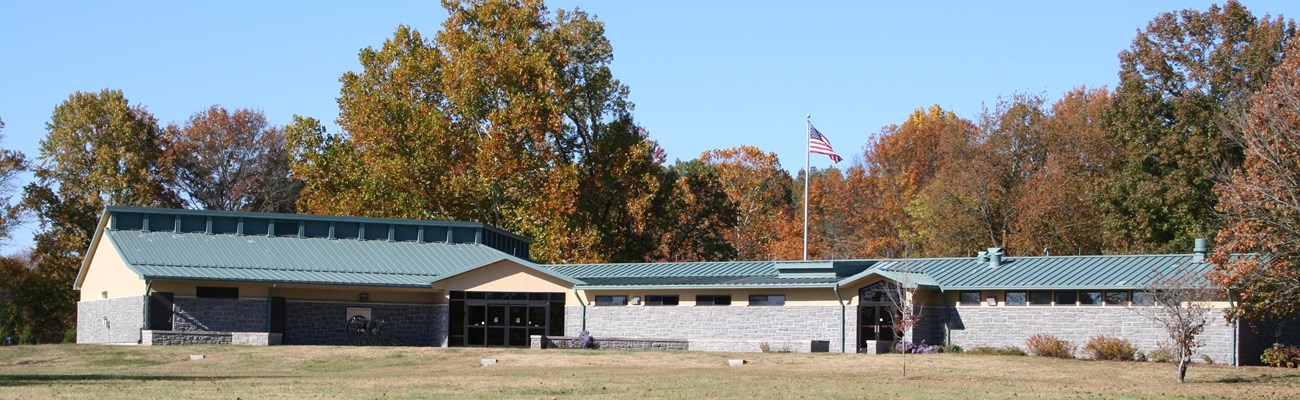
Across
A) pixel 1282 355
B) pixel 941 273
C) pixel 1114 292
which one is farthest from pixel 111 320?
pixel 1282 355

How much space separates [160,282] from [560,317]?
12.2 meters

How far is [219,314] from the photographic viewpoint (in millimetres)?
43969

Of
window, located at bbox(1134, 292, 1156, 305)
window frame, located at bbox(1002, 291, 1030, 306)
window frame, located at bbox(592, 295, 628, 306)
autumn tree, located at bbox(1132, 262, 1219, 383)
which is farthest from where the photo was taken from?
window frame, located at bbox(592, 295, 628, 306)

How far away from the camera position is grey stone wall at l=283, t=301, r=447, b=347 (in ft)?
149

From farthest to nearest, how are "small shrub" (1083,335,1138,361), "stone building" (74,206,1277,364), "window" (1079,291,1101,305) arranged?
"stone building" (74,206,1277,364) → "window" (1079,291,1101,305) → "small shrub" (1083,335,1138,361)

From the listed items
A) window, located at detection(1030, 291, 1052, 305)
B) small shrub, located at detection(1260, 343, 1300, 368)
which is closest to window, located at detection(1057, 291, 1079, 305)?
window, located at detection(1030, 291, 1052, 305)

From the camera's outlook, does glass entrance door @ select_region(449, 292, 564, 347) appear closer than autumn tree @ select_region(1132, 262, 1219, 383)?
No

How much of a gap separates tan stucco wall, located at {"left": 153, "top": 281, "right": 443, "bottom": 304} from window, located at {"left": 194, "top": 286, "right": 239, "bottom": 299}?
115 millimetres

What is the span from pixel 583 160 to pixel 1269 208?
1438 inches

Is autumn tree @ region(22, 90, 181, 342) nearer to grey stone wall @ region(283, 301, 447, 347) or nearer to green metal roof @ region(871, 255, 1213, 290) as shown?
grey stone wall @ region(283, 301, 447, 347)

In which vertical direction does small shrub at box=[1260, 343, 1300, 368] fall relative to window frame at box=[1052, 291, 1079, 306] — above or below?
below

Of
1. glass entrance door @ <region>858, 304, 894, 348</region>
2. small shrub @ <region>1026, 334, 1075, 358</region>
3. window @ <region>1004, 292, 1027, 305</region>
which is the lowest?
small shrub @ <region>1026, 334, 1075, 358</region>

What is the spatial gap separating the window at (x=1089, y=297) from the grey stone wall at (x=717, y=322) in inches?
246

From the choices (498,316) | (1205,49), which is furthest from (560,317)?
(1205,49)
